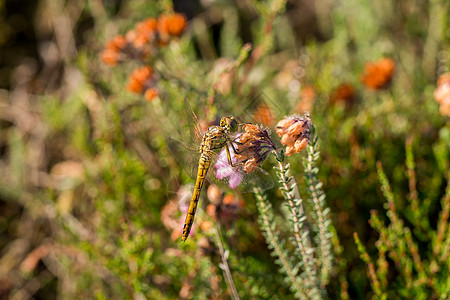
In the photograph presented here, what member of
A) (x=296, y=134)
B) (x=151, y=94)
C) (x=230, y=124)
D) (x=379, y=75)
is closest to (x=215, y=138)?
(x=230, y=124)

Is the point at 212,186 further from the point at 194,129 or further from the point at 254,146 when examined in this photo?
the point at 254,146

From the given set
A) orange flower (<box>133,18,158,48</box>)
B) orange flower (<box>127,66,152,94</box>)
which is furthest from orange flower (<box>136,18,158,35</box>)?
orange flower (<box>127,66,152,94</box>)

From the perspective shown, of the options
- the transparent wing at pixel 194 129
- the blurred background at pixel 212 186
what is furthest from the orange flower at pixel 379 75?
the transparent wing at pixel 194 129

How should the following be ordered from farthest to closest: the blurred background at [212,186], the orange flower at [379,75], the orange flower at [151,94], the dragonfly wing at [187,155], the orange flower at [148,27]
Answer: the orange flower at [379,75]
the orange flower at [148,27]
the orange flower at [151,94]
the blurred background at [212,186]
the dragonfly wing at [187,155]

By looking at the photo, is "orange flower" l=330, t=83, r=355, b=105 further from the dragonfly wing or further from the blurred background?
the dragonfly wing

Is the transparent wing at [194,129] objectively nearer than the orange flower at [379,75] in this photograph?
Yes

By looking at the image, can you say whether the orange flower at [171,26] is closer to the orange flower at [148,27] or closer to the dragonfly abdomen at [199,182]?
the orange flower at [148,27]

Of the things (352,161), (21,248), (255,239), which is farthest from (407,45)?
(21,248)
